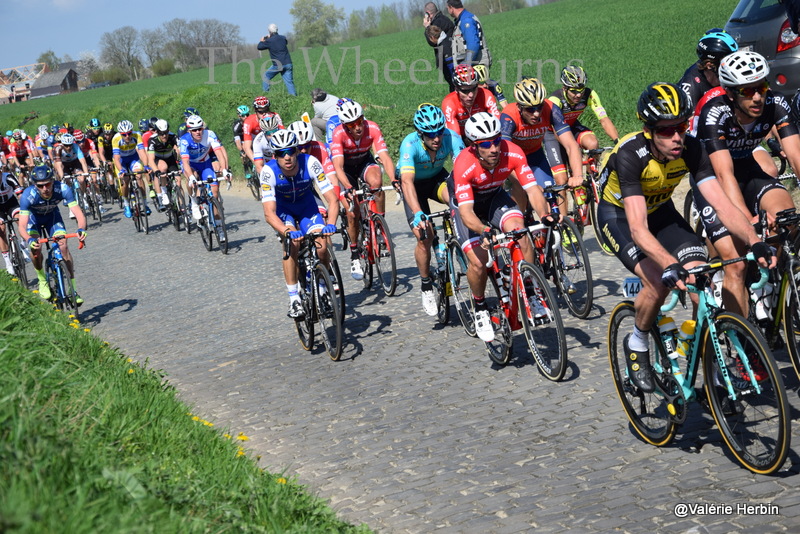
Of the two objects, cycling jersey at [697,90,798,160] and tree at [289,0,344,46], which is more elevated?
tree at [289,0,344,46]

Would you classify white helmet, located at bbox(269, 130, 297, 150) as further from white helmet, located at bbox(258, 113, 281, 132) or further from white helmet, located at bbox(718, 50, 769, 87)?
white helmet, located at bbox(718, 50, 769, 87)

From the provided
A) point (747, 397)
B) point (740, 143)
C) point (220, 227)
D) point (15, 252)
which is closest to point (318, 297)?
point (740, 143)

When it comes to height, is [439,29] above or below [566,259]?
above

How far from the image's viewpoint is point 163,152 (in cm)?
2031

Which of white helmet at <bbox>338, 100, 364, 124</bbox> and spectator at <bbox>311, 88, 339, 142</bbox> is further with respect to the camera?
spectator at <bbox>311, 88, 339, 142</bbox>

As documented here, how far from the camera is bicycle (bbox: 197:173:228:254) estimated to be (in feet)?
56.1

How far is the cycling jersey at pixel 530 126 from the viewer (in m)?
10.2

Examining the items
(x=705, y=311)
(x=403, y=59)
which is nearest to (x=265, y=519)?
(x=705, y=311)

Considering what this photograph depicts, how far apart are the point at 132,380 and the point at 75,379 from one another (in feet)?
3.25

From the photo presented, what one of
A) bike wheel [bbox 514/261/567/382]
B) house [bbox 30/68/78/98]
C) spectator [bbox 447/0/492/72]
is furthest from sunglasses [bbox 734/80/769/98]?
house [bbox 30/68/78/98]

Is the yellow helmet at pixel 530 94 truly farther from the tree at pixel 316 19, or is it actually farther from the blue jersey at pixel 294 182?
the tree at pixel 316 19

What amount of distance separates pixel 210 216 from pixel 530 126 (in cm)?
902

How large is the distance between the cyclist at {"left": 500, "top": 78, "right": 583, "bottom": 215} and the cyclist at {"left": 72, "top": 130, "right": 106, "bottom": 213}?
18.6 metres

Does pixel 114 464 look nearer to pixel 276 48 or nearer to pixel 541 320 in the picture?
pixel 541 320
